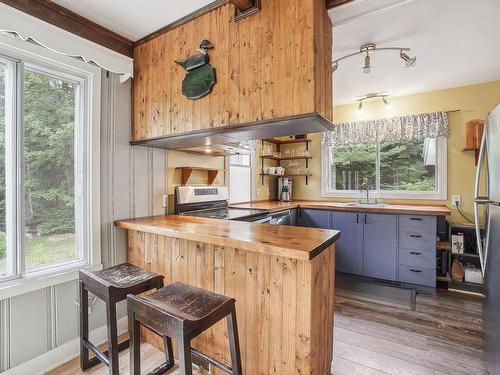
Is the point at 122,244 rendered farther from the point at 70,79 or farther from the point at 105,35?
the point at 105,35

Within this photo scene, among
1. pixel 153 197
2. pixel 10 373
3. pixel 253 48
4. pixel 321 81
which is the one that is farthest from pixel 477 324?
pixel 10 373

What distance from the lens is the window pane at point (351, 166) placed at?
3910 millimetres

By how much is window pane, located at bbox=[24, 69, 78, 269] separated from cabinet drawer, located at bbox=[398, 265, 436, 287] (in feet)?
10.9

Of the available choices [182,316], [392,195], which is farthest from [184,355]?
[392,195]

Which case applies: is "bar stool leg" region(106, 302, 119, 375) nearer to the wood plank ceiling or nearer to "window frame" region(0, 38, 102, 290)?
"window frame" region(0, 38, 102, 290)

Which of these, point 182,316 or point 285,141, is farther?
point 285,141

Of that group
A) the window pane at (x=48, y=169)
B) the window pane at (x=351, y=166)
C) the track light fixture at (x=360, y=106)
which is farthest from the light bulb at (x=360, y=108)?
the window pane at (x=48, y=169)

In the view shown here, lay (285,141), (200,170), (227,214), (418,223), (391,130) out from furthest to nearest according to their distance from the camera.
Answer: (285,141), (391,130), (418,223), (200,170), (227,214)

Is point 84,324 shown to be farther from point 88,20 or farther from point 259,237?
point 88,20

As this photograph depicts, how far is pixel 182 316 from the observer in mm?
1098

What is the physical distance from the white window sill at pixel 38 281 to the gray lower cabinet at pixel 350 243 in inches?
110

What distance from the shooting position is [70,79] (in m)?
1.91

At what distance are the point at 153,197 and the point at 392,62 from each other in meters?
2.71

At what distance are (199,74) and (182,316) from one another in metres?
1.51
